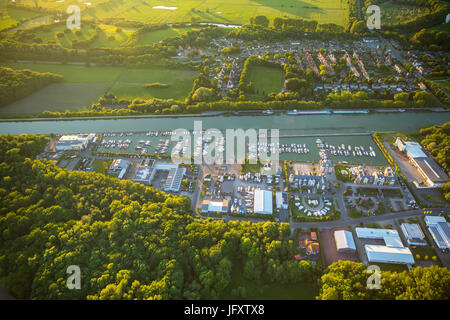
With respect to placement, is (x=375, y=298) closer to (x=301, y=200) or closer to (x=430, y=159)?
(x=301, y=200)

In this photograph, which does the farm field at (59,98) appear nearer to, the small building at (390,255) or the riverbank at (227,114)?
the riverbank at (227,114)

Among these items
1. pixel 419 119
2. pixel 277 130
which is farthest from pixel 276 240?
pixel 419 119

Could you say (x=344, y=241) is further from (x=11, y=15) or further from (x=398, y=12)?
(x=11, y=15)

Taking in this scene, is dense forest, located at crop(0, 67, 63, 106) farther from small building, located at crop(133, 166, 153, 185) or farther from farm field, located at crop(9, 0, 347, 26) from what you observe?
farm field, located at crop(9, 0, 347, 26)

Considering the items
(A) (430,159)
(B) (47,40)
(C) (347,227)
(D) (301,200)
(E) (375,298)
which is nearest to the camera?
(E) (375,298)

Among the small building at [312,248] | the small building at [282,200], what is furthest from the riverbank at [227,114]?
the small building at [312,248]

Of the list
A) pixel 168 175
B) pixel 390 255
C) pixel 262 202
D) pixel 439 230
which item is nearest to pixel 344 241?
pixel 390 255
